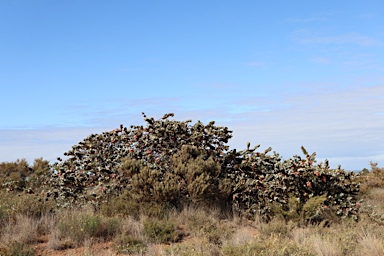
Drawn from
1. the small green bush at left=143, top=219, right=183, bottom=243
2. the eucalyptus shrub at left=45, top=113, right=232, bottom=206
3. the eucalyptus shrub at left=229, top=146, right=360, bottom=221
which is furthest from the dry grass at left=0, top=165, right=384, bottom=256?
the eucalyptus shrub at left=45, top=113, right=232, bottom=206

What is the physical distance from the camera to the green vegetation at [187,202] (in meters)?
7.92

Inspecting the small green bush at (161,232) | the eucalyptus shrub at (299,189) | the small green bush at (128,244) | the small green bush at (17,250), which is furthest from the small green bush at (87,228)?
the eucalyptus shrub at (299,189)

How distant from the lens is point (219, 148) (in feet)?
40.9

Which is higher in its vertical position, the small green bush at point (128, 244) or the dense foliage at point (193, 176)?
the dense foliage at point (193, 176)

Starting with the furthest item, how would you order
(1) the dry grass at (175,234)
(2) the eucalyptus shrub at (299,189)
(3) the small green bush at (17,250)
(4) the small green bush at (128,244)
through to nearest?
(2) the eucalyptus shrub at (299,189) < (4) the small green bush at (128,244) < (3) the small green bush at (17,250) < (1) the dry grass at (175,234)

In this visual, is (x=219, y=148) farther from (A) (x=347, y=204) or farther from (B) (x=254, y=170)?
(A) (x=347, y=204)

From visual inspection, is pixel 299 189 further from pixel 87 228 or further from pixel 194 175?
pixel 87 228

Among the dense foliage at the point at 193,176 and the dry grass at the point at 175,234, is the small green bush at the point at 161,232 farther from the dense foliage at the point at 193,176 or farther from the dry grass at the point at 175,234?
the dense foliage at the point at 193,176

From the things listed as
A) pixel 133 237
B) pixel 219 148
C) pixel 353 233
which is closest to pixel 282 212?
pixel 353 233

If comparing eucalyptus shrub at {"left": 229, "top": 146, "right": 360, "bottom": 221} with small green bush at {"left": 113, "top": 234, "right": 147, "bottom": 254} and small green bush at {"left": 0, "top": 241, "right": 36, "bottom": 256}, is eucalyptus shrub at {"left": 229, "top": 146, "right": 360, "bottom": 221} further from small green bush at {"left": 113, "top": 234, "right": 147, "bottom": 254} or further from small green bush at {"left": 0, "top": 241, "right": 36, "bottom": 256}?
small green bush at {"left": 0, "top": 241, "right": 36, "bottom": 256}

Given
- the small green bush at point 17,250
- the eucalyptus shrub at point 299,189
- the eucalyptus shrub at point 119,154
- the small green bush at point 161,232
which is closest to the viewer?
the small green bush at point 17,250

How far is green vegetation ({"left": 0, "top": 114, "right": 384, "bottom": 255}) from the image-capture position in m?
7.92

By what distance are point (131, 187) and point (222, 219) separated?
2974 mm

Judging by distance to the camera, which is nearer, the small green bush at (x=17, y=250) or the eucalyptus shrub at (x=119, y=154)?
the small green bush at (x=17, y=250)
